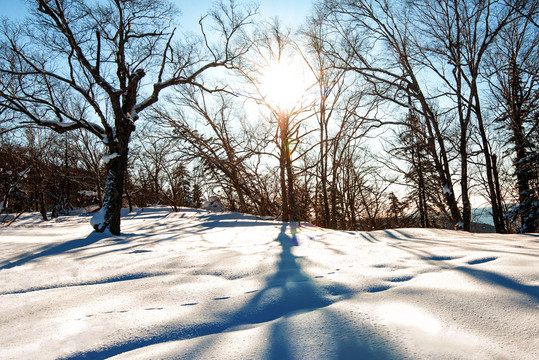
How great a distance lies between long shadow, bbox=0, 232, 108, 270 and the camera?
2.98 m

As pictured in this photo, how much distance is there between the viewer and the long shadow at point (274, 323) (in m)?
1.04

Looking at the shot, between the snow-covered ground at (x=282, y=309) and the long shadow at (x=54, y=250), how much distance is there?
464 millimetres

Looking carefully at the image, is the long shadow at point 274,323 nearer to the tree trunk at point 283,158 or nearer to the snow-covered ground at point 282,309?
the snow-covered ground at point 282,309

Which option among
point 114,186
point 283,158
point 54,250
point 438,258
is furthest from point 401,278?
point 283,158

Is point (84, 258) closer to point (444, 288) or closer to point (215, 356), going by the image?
point (215, 356)

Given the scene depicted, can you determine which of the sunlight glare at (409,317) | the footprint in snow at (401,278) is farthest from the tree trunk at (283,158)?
the sunlight glare at (409,317)

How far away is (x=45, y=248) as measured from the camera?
3854 millimetres

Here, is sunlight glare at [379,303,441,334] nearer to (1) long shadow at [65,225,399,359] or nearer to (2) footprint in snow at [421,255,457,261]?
(1) long shadow at [65,225,399,359]

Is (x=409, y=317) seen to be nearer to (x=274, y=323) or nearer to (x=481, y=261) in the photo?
(x=274, y=323)

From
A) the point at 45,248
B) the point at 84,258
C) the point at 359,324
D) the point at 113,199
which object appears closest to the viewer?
the point at 359,324

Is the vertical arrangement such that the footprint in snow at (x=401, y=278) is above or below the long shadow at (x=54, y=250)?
above

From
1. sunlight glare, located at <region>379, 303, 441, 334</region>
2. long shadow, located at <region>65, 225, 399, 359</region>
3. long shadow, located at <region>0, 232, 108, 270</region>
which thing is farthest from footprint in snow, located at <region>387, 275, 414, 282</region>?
long shadow, located at <region>0, 232, 108, 270</region>

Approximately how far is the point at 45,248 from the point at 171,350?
3.97 meters

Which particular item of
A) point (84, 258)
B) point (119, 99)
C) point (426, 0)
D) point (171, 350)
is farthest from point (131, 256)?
point (426, 0)
